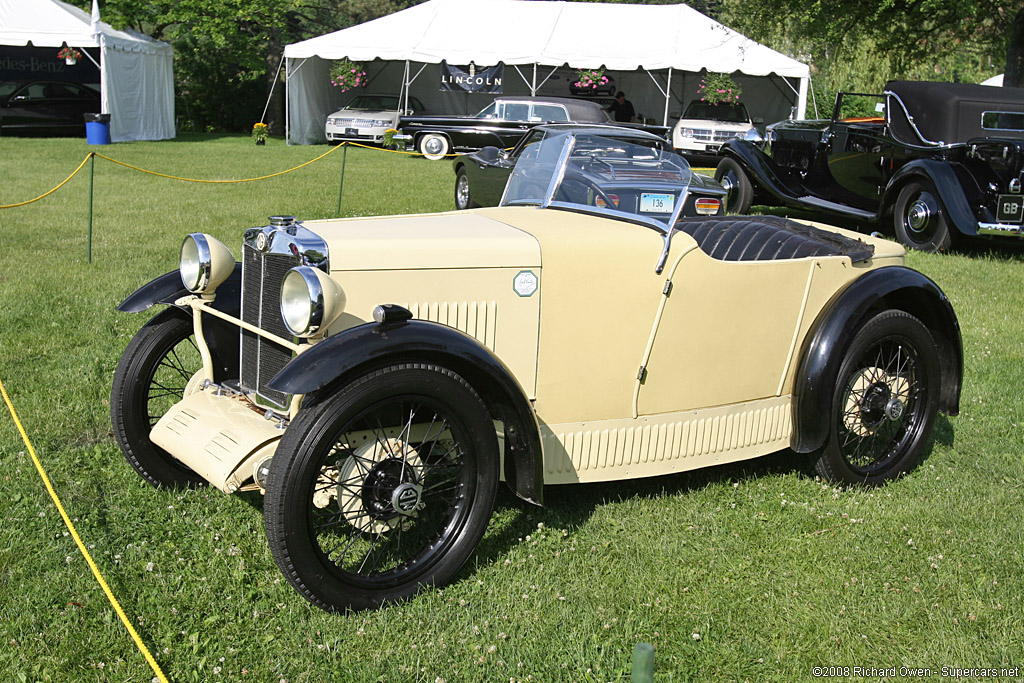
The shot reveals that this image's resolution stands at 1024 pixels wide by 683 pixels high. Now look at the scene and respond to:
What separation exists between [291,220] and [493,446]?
1.21 m

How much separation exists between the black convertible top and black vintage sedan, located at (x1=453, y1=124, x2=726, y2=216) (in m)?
2.43

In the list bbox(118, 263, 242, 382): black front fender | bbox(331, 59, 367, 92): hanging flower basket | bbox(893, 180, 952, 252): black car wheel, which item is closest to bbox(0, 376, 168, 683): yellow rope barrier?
bbox(118, 263, 242, 382): black front fender

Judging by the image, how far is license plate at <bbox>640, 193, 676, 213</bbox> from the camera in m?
3.82

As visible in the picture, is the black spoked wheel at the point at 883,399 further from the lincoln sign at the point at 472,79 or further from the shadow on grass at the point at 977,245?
the lincoln sign at the point at 472,79

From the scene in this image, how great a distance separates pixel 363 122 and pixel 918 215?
17.0m

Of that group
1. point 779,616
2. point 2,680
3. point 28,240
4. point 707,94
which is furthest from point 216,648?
point 707,94

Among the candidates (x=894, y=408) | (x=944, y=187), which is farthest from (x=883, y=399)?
(x=944, y=187)

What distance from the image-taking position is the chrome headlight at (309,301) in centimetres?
293

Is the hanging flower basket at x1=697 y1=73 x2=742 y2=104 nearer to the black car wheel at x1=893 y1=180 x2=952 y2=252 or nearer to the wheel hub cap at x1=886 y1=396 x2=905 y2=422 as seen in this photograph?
the black car wheel at x1=893 y1=180 x2=952 y2=252

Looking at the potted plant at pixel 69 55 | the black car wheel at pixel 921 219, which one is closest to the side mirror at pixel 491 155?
the black car wheel at pixel 921 219

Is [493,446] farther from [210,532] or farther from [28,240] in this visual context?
[28,240]

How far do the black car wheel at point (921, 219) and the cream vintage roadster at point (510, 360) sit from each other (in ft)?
20.3

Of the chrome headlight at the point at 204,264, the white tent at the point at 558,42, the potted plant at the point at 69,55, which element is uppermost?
the white tent at the point at 558,42

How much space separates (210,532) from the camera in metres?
3.60
